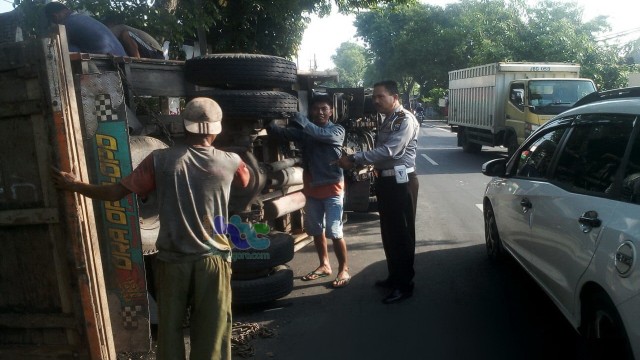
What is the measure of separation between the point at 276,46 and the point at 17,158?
1160cm

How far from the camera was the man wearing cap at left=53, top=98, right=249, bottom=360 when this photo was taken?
2.93 metres

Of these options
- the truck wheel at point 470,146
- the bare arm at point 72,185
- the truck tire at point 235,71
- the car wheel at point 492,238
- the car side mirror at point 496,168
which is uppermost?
the truck tire at point 235,71

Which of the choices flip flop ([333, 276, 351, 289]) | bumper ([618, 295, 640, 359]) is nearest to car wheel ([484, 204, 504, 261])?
flip flop ([333, 276, 351, 289])

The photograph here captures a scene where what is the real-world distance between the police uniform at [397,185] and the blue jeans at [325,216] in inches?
19.1

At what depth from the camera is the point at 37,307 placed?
9.73 feet

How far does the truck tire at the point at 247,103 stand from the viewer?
14.3 ft

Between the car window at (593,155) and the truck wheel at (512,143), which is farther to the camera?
the truck wheel at (512,143)

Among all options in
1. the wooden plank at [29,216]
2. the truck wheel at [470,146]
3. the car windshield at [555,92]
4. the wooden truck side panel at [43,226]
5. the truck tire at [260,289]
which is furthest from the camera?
the truck wheel at [470,146]

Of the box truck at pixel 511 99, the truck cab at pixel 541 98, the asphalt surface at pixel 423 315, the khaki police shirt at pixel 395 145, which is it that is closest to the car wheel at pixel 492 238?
the asphalt surface at pixel 423 315

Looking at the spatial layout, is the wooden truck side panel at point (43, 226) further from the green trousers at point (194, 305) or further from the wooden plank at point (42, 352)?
the green trousers at point (194, 305)

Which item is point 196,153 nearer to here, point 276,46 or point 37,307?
point 37,307

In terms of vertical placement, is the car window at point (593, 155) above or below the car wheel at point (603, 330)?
above

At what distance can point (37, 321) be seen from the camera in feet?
9.71

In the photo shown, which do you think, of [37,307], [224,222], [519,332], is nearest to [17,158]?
[37,307]
